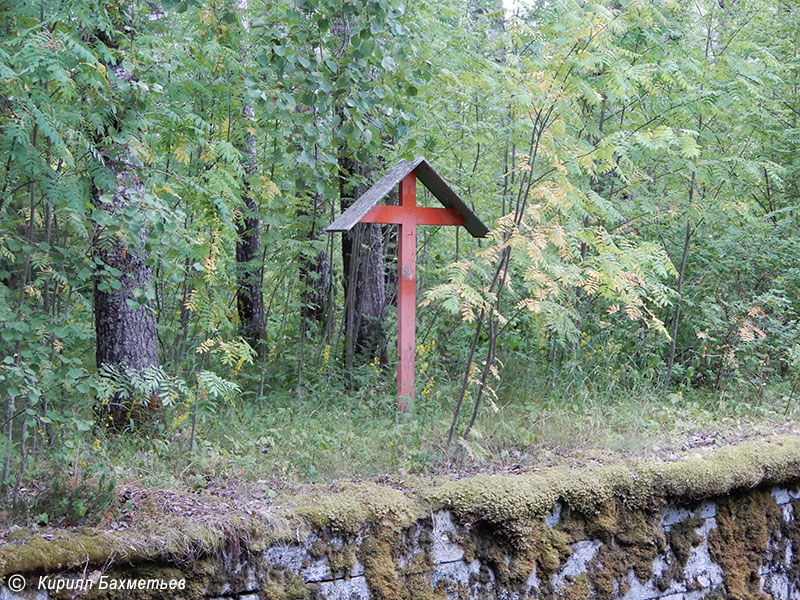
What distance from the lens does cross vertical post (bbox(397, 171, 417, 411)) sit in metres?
6.21

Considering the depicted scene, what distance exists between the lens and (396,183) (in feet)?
20.1

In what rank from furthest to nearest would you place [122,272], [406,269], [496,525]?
[406,269]
[122,272]
[496,525]

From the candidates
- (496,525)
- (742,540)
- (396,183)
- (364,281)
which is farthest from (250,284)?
(742,540)

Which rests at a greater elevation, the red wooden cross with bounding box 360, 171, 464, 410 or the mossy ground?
the red wooden cross with bounding box 360, 171, 464, 410

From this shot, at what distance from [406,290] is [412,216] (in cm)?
66

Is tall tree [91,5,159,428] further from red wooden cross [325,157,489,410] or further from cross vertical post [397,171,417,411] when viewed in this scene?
cross vertical post [397,171,417,411]

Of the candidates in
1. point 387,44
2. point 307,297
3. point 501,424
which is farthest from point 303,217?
point 501,424

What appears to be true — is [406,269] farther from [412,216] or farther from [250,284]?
[250,284]

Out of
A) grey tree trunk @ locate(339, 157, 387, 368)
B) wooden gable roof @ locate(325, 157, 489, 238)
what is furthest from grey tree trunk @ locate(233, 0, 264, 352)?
wooden gable roof @ locate(325, 157, 489, 238)

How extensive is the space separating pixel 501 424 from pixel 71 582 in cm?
347

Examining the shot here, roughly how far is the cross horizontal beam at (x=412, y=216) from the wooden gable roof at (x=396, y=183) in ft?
0.24

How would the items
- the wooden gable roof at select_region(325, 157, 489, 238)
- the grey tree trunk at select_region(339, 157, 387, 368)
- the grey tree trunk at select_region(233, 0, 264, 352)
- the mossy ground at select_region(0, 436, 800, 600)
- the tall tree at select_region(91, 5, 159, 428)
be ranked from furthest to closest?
the grey tree trunk at select_region(233, 0, 264, 352) < the grey tree trunk at select_region(339, 157, 387, 368) < the wooden gable roof at select_region(325, 157, 489, 238) < the tall tree at select_region(91, 5, 159, 428) < the mossy ground at select_region(0, 436, 800, 600)

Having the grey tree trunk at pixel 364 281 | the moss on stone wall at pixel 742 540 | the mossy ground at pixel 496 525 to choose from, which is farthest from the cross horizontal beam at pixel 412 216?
the moss on stone wall at pixel 742 540

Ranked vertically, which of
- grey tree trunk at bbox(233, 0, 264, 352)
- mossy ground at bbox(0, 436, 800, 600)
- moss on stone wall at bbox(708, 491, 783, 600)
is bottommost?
moss on stone wall at bbox(708, 491, 783, 600)
